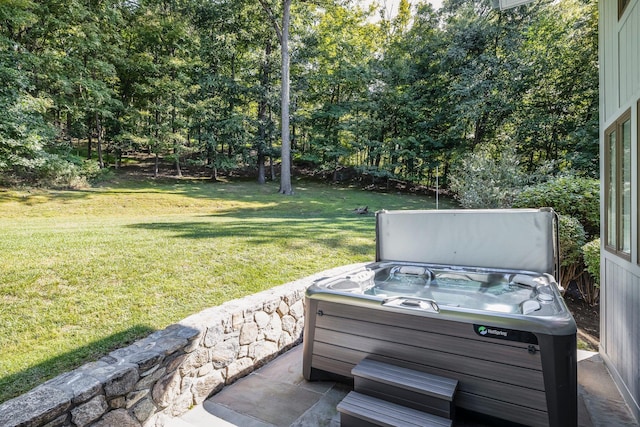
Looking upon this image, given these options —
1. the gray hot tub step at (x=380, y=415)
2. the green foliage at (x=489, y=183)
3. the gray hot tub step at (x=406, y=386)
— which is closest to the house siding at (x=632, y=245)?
the gray hot tub step at (x=406, y=386)

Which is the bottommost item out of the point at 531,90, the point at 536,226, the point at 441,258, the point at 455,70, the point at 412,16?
the point at 441,258

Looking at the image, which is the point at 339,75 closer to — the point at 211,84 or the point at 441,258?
the point at 211,84

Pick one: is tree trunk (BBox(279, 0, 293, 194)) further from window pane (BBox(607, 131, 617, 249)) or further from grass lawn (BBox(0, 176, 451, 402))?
window pane (BBox(607, 131, 617, 249))

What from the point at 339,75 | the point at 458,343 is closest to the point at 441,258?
the point at 458,343

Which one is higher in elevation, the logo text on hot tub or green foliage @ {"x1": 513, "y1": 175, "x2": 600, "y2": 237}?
green foliage @ {"x1": 513, "y1": 175, "x2": 600, "y2": 237}

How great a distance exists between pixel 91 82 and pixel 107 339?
38.5 feet

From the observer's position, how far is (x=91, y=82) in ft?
36.5

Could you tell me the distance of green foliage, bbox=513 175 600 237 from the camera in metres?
4.51

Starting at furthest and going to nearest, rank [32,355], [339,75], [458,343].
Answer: [339,75] < [32,355] < [458,343]

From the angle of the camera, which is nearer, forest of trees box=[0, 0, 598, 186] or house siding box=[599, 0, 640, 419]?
house siding box=[599, 0, 640, 419]

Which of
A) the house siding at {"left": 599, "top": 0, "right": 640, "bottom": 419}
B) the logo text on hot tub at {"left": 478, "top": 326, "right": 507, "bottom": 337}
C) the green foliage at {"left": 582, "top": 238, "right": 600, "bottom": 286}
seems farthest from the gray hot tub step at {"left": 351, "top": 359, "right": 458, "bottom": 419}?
the green foliage at {"left": 582, "top": 238, "right": 600, "bottom": 286}

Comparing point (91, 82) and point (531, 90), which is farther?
point (531, 90)

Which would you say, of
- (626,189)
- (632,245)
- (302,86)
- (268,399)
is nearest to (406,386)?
(268,399)

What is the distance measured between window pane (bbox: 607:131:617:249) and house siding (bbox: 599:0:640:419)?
10 cm
